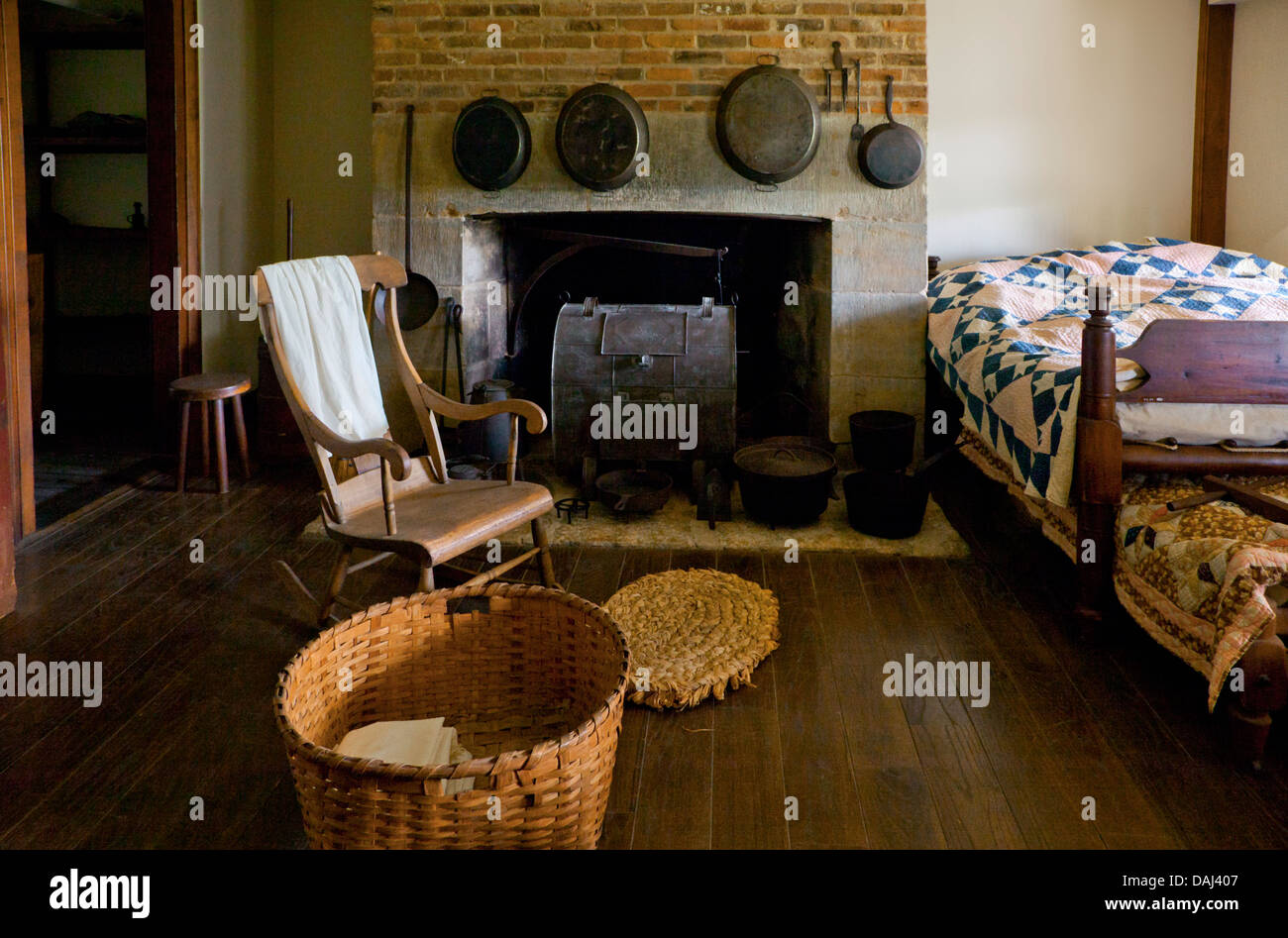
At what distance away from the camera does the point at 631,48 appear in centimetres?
465

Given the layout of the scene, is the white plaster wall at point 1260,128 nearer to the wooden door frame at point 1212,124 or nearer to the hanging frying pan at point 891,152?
the wooden door frame at point 1212,124

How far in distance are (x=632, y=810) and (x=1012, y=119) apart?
13.6 ft

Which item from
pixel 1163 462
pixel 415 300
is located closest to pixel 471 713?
pixel 1163 462

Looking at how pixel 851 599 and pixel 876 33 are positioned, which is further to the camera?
pixel 876 33

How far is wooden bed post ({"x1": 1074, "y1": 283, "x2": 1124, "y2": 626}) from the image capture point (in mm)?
2949

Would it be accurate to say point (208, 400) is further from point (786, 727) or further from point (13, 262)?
point (786, 727)

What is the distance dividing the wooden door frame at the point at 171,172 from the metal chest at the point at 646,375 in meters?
1.78

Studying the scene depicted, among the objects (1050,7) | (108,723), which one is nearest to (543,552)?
(108,723)

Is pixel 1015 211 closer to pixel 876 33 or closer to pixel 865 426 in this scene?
pixel 876 33

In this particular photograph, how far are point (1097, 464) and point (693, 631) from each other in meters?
1.18

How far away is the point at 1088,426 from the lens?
9.86 ft

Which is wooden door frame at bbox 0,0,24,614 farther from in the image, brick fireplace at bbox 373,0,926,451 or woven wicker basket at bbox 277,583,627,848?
woven wicker basket at bbox 277,583,627,848

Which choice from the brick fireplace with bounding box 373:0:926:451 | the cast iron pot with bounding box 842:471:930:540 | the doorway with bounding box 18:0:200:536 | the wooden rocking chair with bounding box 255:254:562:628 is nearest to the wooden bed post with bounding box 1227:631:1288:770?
the cast iron pot with bounding box 842:471:930:540
